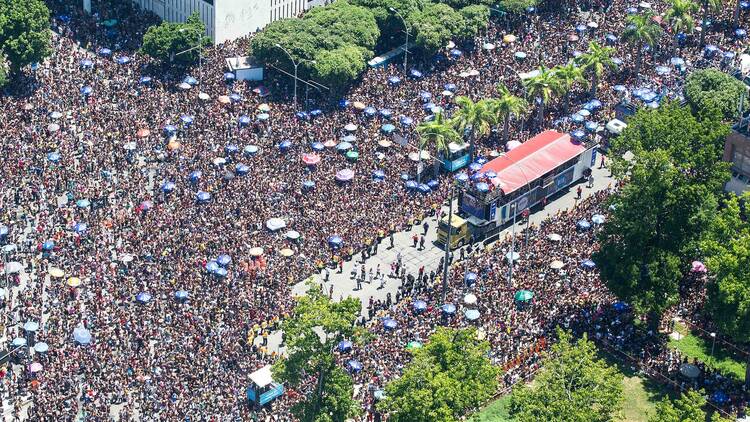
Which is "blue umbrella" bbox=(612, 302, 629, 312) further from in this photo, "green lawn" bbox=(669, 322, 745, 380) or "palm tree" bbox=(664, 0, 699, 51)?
Answer: "palm tree" bbox=(664, 0, 699, 51)

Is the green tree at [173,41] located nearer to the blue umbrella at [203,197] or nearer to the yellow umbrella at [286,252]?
the blue umbrella at [203,197]

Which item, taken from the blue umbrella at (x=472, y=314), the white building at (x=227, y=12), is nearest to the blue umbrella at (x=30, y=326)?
the blue umbrella at (x=472, y=314)

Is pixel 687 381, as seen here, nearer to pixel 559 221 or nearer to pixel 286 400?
pixel 559 221

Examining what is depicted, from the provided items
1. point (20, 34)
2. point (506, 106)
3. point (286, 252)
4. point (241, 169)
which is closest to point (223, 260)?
point (286, 252)

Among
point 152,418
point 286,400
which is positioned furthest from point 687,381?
point 152,418

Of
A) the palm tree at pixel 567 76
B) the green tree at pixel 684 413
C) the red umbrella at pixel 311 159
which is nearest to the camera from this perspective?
the green tree at pixel 684 413

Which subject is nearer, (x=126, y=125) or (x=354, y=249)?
(x=354, y=249)
